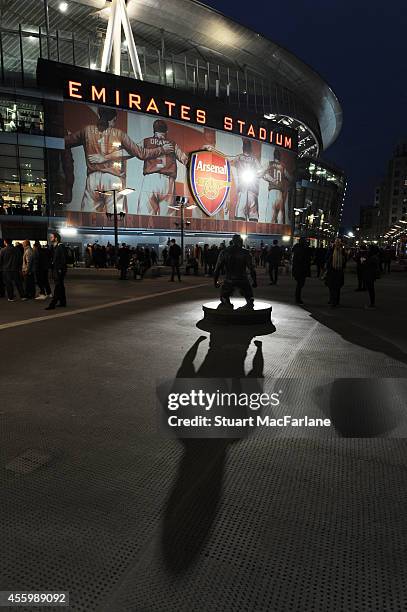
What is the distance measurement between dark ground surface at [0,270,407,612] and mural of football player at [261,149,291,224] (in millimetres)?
45293

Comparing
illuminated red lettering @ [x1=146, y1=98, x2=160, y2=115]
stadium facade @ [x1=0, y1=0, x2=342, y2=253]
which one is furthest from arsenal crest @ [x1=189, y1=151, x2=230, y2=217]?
illuminated red lettering @ [x1=146, y1=98, x2=160, y2=115]

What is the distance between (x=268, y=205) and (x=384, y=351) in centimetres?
4430

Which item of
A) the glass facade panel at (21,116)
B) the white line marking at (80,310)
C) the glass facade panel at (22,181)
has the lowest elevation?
the white line marking at (80,310)

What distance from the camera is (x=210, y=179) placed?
4156cm

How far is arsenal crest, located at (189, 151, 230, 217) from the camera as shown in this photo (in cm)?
4028

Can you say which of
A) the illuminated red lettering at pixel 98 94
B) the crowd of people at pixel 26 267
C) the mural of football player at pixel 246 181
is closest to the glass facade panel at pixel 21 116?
the illuminated red lettering at pixel 98 94

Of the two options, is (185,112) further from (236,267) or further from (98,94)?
(236,267)

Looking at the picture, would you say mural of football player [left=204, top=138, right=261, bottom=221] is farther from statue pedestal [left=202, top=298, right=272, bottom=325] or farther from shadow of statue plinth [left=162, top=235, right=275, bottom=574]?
statue pedestal [left=202, top=298, right=272, bottom=325]

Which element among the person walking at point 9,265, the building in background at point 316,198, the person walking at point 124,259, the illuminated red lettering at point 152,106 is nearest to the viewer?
the person walking at point 9,265

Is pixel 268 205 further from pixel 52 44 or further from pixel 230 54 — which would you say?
pixel 52 44

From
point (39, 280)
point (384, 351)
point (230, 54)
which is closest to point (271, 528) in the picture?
point (384, 351)

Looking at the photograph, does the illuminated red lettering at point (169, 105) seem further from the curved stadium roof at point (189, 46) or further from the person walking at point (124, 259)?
the person walking at point (124, 259)
